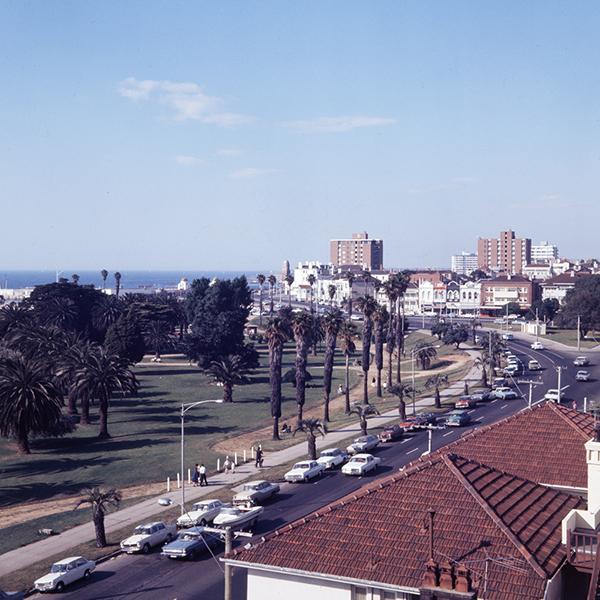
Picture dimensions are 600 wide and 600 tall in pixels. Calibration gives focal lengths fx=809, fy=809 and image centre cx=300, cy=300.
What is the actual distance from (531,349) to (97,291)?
7387 cm

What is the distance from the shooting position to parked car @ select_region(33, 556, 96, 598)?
33531mm

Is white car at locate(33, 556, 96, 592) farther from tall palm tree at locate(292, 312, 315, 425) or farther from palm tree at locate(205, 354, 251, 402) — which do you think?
palm tree at locate(205, 354, 251, 402)

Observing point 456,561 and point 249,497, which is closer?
point 456,561

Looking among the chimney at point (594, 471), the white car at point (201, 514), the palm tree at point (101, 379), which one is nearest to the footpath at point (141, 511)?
the white car at point (201, 514)

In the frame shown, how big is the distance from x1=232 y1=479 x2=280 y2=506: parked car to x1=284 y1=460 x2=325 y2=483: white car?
334cm

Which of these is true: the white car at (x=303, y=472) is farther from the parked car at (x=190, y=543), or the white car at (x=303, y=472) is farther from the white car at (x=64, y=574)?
the white car at (x=64, y=574)

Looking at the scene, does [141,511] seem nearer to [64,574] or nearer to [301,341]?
[64,574]

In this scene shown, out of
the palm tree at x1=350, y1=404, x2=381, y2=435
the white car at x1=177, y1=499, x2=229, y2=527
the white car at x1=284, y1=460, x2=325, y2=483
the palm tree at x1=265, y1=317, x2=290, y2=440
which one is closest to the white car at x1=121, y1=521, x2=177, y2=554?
the white car at x1=177, y1=499, x2=229, y2=527

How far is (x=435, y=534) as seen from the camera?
2161 centimetres

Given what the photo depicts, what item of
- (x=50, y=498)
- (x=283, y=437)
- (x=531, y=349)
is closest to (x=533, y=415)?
(x=50, y=498)

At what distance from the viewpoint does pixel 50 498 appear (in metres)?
50.5

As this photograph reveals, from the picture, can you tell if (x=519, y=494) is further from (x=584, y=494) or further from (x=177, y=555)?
(x=177, y=555)

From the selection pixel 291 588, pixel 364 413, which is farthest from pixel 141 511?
pixel 291 588

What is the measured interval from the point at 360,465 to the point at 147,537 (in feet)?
58.3
